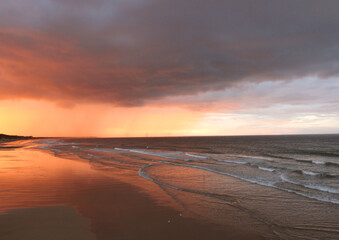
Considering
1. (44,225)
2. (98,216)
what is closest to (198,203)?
(98,216)

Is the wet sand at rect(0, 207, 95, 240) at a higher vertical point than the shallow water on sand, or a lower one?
higher

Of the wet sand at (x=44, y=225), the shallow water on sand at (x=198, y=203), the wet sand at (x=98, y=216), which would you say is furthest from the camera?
the shallow water on sand at (x=198, y=203)

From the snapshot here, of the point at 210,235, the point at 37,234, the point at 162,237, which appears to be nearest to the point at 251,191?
the point at 210,235

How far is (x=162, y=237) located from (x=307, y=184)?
548 inches

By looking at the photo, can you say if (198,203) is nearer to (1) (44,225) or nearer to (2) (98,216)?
(2) (98,216)

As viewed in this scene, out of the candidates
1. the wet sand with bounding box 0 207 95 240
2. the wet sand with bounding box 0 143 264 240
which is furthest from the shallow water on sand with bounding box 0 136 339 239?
the wet sand with bounding box 0 207 95 240

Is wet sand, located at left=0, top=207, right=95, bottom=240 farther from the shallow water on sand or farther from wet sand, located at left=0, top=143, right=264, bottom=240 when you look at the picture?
the shallow water on sand

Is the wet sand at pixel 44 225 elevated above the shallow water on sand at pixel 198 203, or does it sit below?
above

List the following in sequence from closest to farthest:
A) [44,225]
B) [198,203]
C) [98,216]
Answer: [44,225] < [98,216] < [198,203]

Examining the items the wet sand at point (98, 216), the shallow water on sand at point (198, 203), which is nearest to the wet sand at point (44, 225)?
the wet sand at point (98, 216)

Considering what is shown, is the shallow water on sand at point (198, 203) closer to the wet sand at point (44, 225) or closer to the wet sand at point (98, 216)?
the wet sand at point (98, 216)

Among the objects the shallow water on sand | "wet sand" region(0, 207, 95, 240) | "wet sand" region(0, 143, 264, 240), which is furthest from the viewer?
the shallow water on sand

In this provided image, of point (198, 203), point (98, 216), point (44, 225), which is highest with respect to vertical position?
point (44, 225)

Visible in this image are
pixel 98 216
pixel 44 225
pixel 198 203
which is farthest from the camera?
pixel 198 203
